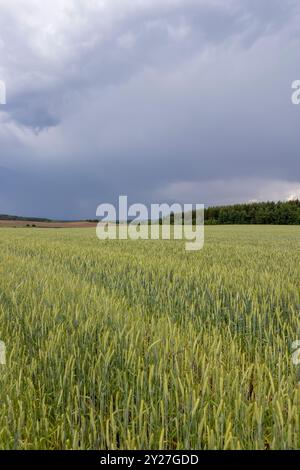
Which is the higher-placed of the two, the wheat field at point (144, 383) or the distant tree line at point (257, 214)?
the distant tree line at point (257, 214)

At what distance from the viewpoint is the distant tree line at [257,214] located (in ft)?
236

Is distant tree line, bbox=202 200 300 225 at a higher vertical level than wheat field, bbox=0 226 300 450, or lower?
higher

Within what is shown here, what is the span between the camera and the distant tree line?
71.8 m

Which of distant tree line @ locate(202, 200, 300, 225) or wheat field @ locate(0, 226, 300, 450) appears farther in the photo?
distant tree line @ locate(202, 200, 300, 225)

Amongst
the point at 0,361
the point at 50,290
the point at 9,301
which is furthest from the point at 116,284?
the point at 0,361

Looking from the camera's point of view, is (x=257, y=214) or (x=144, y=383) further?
(x=257, y=214)

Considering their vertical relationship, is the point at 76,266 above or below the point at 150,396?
above

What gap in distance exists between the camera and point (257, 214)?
73.2 m

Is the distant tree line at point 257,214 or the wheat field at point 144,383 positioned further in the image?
the distant tree line at point 257,214

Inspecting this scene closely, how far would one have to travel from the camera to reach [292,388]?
77.7 inches

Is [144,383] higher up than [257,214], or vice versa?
[257,214]
